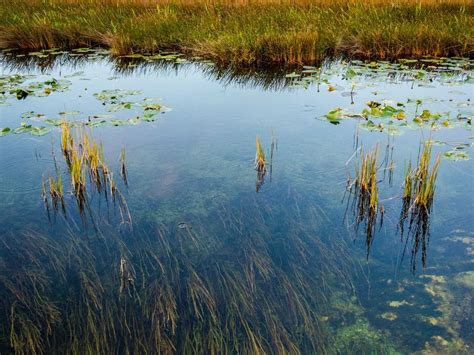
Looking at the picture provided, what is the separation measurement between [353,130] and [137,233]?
271 centimetres

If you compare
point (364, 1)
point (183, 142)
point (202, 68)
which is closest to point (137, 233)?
point (183, 142)

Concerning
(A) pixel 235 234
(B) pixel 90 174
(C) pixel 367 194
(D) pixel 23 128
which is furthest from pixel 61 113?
(C) pixel 367 194

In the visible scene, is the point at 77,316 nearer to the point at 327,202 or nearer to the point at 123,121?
the point at 327,202

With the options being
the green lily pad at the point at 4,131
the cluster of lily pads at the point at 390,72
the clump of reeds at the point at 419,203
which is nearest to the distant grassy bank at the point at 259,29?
the cluster of lily pads at the point at 390,72

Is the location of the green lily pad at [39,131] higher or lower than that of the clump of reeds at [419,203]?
higher

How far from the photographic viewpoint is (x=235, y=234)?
2988mm

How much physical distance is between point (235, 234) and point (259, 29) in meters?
6.20

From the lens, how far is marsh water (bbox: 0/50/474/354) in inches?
86.2

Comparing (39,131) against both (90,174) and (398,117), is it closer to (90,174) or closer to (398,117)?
(90,174)

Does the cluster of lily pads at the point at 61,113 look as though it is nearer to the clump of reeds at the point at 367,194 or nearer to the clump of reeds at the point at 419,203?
the clump of reeds at the point at 367,194

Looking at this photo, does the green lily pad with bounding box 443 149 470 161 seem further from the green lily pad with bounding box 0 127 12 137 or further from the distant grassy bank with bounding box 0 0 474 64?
the green lily pad with bounding box 0 127 12 137

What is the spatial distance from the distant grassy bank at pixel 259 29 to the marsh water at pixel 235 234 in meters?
2.21

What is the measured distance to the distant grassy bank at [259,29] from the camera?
7629 millimetres

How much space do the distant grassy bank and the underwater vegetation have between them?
5.15m
